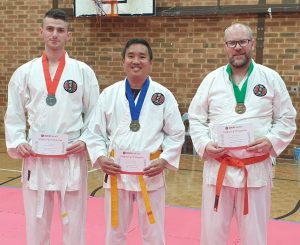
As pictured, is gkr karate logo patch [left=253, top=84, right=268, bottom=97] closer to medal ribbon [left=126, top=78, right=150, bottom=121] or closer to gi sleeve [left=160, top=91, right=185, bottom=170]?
gi sleeve [left=160, top=91, right=185, bottom=170]

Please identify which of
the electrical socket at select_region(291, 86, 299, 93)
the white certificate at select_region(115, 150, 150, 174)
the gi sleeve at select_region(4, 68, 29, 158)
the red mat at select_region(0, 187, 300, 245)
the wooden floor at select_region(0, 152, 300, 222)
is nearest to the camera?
the white certificate at select_region(115, 150, 150, 174)

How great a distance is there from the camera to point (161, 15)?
770 cm

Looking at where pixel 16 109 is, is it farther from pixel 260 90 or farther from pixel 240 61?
pixel 260 90

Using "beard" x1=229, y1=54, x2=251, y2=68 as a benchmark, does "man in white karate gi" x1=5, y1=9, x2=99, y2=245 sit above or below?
below

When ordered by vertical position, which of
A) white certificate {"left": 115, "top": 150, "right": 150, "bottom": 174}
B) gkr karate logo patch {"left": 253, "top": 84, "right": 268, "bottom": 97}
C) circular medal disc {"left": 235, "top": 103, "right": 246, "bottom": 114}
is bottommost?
white certificate {"left": 115, "top": 150, "right": 150, "bottom": 174}

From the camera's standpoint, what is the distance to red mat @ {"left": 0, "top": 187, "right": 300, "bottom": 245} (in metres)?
3.76

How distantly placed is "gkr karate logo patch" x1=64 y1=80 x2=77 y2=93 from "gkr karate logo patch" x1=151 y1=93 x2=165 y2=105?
54 centimetres

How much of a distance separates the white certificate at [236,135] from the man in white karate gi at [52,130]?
92 cm

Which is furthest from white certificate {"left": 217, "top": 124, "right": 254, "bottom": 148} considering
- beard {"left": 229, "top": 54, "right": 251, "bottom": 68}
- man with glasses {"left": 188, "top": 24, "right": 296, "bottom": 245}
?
beard {"left": 229, "top": 54, "right": 251, "bottom": 68}

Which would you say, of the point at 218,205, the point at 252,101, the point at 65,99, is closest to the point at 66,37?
the point at 65,99

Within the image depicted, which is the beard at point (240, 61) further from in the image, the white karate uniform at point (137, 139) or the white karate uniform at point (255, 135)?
the white karate uniform at point (137, 139)

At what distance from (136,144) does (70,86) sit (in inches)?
24.0

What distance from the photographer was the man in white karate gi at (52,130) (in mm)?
2826

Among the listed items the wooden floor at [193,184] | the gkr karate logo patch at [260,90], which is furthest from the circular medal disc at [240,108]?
the wooden floor at [193,184]
